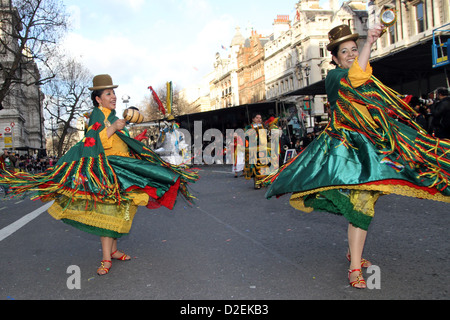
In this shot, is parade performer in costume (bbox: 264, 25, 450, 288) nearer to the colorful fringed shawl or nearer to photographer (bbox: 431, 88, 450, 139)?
the colorful fringed shawl

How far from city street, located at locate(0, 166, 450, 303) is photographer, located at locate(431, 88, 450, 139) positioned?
341 cm

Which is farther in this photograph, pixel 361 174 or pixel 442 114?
pixel 442 114

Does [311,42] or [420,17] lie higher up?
[311,42]

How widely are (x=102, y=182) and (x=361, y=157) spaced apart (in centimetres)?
218

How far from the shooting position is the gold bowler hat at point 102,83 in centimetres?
439

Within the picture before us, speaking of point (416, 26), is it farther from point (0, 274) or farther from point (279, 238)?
point (0, 274)

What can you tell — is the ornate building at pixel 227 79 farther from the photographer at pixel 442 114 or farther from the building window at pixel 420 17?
the photographer at pixel 442 114

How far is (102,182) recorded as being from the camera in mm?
4004

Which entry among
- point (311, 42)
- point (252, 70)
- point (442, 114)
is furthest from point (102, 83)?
point (252, 70)

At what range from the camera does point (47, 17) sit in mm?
25875

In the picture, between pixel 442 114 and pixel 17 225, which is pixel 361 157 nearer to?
pixel 17 225

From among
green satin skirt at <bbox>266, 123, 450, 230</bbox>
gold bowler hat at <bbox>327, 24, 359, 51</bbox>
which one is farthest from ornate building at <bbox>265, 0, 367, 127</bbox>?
green satin skirt at <bbox>266, 123, 450, 230</bbox>

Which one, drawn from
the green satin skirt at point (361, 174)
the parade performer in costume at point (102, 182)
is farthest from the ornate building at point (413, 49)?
the parade performer in costume at point (102, 182)

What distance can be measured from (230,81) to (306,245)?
87.0m
